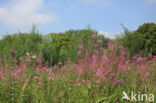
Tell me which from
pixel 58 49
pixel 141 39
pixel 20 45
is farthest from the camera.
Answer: pixel 141 39

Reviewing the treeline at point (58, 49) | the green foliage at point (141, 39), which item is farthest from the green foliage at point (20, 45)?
the green foliage at point (141, 39)

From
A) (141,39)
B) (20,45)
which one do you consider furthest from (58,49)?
(141,39)

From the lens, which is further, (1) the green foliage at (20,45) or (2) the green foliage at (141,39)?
(2) the green foliage at (141,39)

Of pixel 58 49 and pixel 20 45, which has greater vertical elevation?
pixel 20 45

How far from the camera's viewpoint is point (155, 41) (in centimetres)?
1370

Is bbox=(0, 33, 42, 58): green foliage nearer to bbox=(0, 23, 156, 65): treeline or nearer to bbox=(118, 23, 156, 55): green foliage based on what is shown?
bbox=(0, 23, 156, 65): treeline

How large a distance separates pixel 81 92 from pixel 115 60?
2.80 ft

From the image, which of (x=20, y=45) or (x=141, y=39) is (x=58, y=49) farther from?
(x=141, y=39)

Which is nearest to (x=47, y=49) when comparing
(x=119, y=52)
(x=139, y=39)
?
(x=139, y=39)

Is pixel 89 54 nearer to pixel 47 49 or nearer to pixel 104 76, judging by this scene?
pixel 104 76

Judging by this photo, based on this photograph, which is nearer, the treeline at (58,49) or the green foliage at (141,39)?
the treeline at (58,49)

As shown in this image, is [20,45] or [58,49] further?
[58,49]

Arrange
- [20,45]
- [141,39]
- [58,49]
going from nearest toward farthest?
1. [20,45]
2. [58,49]
3. [141,39]

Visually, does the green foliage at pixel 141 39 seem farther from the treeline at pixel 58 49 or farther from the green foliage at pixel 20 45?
the green foliage at pixel 20 45
